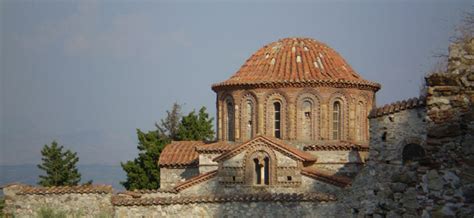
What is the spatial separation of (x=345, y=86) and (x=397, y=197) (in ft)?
60.0

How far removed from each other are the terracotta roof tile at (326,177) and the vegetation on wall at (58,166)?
1262cm

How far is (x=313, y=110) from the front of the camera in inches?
1007

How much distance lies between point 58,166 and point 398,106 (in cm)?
1746

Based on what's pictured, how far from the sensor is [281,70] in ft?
86.3

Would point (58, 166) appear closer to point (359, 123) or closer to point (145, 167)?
point (145, 167)

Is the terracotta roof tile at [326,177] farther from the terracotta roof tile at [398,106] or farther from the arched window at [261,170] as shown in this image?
the terracotta roof tile at [398,106]

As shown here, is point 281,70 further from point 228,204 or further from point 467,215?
point 467,215

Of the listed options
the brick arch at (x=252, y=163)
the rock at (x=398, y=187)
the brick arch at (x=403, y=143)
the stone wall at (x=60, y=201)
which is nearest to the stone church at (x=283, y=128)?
the brick arch at (x=252, y=163)

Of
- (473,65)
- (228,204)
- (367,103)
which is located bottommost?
(228,204)

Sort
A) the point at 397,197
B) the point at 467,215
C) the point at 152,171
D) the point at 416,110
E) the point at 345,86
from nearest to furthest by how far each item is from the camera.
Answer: the point at 467,215 < the point at 397,197 < the point at 416,110 < the point at 345,86 < the point at 152,171

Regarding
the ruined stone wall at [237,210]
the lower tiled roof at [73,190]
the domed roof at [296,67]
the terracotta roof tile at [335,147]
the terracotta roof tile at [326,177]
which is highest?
the domed roof at [296,67]

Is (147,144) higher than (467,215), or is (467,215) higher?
(147,144)

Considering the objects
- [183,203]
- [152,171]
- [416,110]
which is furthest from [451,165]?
[152,171]

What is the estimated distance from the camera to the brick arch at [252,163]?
74.4 ft
